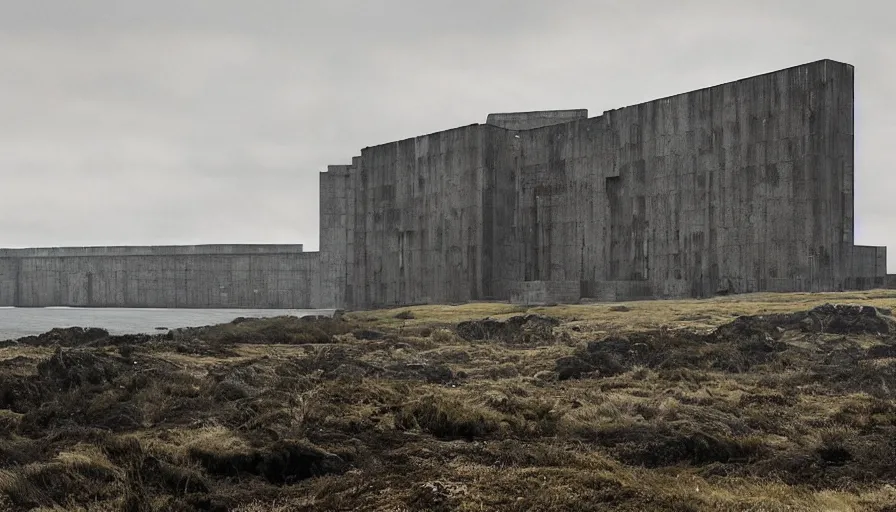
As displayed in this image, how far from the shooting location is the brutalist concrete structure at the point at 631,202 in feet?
95.7

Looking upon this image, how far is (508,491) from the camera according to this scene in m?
6.77

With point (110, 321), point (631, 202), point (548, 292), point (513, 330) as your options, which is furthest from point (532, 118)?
point (513, 330)

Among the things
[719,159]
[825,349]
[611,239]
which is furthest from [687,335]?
[611,239]

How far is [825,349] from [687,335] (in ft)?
9.35

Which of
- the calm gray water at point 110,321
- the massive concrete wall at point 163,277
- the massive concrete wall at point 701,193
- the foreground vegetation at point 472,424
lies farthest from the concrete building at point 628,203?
the massive concrete wall at point 163,277

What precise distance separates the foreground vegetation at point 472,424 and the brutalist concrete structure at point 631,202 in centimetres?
1170

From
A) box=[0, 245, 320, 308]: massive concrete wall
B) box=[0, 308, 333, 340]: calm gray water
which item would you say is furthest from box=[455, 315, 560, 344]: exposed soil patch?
box=[0, 245, 320, 308]: massive concrete wall

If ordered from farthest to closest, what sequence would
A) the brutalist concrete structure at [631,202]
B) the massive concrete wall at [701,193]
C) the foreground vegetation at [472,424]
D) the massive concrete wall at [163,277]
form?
the massive concrete wall at [163,277] < the brutalist concrete structure at [631,202] < the massive concrete wall at [701,193] < the foreground vegetation at [472,424]

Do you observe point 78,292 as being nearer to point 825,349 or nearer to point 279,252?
point 279,252

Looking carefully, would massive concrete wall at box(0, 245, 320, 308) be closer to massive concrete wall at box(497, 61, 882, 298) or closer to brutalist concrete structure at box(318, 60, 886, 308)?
brutalist concrete structure at box(318, 60, 886, 308)

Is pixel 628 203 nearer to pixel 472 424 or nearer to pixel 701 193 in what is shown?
pixel 701 193

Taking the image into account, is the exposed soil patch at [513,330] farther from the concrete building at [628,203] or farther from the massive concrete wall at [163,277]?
the massive concrete wall at [163,277]

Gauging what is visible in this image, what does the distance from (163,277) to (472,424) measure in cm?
5804

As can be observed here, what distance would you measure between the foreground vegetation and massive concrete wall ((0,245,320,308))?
41807 mm
